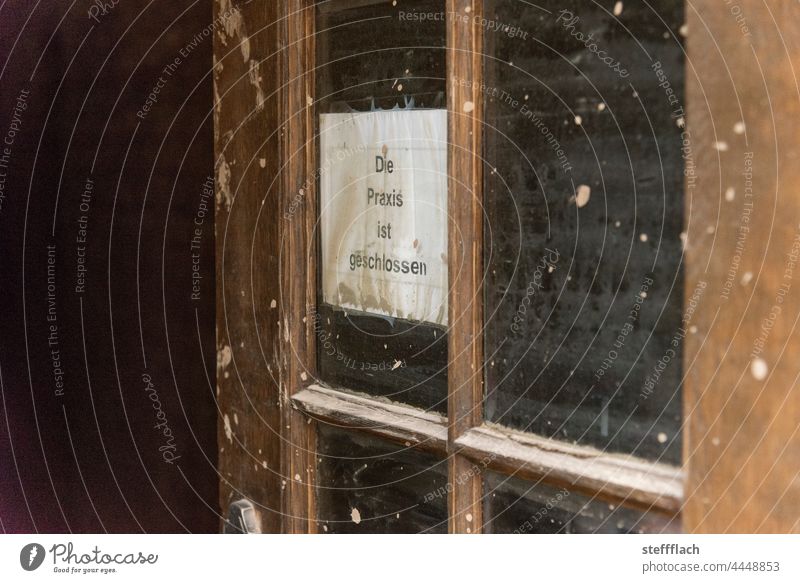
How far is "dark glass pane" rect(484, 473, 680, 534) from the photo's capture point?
1.83 feet

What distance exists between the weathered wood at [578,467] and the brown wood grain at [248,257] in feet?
0.71

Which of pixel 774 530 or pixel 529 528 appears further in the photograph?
pixel 529 528

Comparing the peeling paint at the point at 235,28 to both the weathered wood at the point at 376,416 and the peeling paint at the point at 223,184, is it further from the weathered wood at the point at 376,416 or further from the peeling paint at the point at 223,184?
the weathered wood at the point at 376,416

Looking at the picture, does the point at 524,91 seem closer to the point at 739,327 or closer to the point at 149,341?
the point at 739,327

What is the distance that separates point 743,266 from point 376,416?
30cm

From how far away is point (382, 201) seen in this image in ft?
2.28

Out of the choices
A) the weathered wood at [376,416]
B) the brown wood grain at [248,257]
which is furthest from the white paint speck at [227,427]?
the weathered wood at [376,416]

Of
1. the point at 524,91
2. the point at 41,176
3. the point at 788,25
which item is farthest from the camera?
the point at 41,176

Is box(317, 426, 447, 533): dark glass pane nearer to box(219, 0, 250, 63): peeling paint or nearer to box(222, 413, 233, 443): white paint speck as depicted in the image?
box(222, 413, 233, 443): white paint speck

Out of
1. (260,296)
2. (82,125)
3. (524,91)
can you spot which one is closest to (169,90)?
(82,125)

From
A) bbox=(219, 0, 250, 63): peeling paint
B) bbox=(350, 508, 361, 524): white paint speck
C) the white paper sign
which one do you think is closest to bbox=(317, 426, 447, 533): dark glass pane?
bbox=(350, 508, 361, 524): white paint speck

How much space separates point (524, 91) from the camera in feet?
1.94

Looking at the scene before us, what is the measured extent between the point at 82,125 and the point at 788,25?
54 cm

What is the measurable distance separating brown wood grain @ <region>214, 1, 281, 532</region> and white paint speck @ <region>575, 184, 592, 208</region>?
0.90ft
